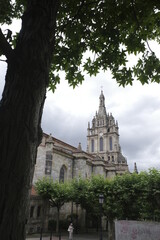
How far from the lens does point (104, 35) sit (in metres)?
5.64

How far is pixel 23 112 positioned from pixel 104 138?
6787cm

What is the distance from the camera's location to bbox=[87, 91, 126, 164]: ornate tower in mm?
65500

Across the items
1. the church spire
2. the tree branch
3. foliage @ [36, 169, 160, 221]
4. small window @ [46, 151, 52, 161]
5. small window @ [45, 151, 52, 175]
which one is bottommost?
foliage @ [36, 169, 160, 221]

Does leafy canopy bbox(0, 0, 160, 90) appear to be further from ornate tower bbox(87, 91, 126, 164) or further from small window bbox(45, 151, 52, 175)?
ornate tower bbox(87, 91, 126, 164)

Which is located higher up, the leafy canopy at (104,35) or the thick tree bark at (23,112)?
the leafy canopy at (104,35)

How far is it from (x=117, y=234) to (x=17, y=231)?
30.6 ft

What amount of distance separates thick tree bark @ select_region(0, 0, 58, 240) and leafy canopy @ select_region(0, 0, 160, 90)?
2.83 meters

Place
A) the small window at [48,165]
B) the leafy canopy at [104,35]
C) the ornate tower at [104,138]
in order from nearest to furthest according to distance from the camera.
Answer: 1. the leafy canopy at [104,35]
2. the small window at [48,165]
3. the ornate tower at [104,138]

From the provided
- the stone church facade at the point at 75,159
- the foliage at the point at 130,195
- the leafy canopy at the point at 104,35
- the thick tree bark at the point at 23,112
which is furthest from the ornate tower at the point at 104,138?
the thick tree bark at the point at 23,112

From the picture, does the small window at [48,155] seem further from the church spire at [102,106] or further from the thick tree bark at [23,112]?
the church spire at [102,106]

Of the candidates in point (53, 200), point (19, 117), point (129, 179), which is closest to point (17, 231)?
point (19, 117)

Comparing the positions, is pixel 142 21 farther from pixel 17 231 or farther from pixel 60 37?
pixel 17 231

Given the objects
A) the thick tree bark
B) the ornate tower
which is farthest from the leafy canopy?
the ornate tower

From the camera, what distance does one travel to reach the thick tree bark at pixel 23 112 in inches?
74.4
